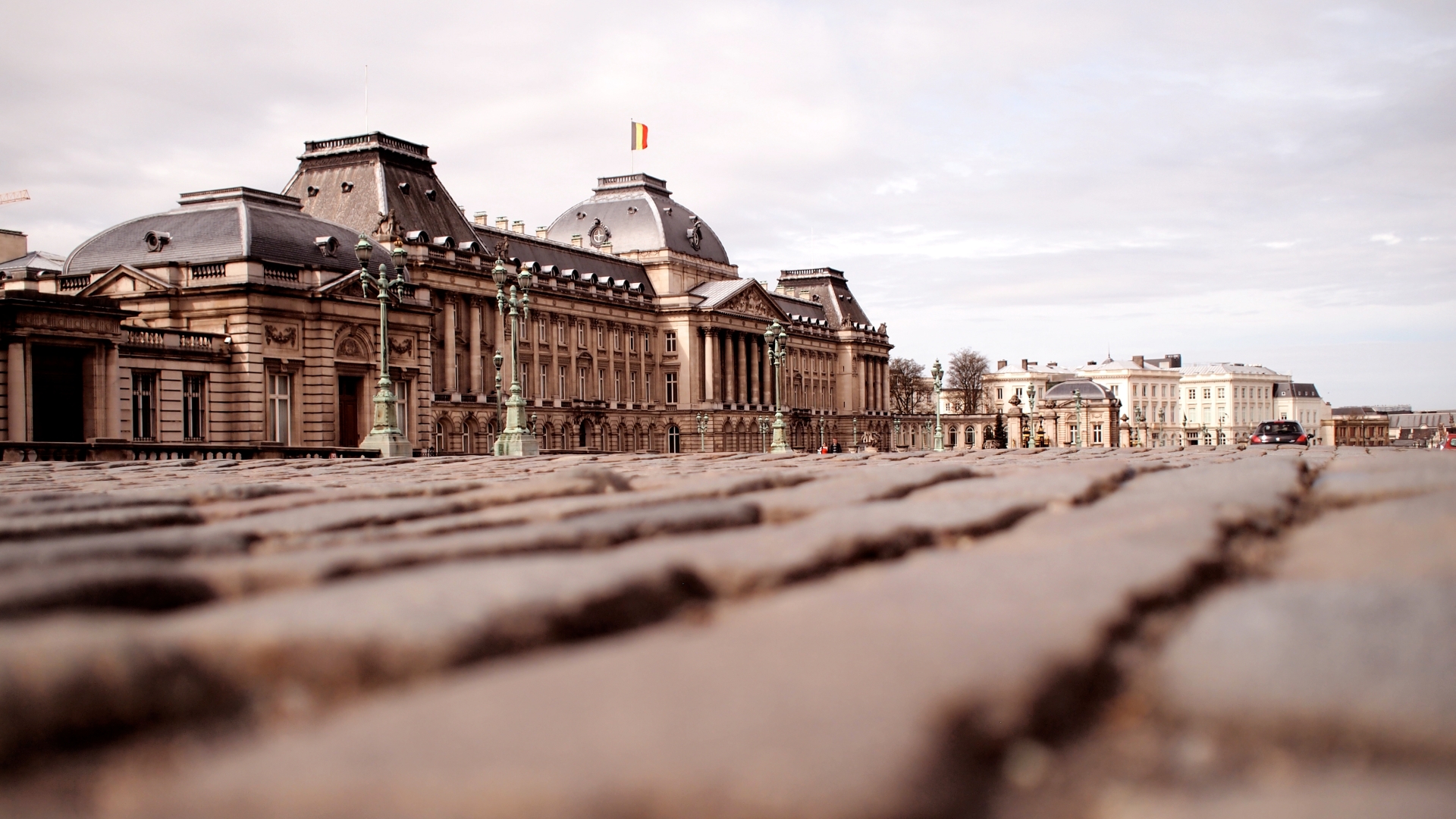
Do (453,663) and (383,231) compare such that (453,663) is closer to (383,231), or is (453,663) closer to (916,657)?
(916,657)

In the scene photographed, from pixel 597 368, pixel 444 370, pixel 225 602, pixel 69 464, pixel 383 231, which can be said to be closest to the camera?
pixel 225 602

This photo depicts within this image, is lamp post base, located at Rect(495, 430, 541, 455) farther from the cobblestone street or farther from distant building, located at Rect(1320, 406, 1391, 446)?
distant building, located at Rect(1320, 406, 1391, 446)

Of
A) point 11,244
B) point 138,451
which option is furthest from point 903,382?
point 138,451

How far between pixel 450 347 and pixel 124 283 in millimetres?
29106

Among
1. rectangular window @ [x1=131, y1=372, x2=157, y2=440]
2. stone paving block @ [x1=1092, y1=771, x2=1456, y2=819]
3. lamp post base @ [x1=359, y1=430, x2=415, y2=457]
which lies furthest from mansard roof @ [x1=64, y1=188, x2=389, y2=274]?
stone paving block @ [x1=1092, y1=771, x2=1456, y2=819]

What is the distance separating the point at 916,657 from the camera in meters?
1.30

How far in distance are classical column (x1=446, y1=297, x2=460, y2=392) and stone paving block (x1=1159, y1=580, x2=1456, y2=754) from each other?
2717 inches

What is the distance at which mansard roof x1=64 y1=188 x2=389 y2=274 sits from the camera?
4156cm

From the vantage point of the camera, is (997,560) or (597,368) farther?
(597,368)

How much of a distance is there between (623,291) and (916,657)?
291ft

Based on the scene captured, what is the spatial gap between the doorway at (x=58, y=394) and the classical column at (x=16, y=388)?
1.13ft

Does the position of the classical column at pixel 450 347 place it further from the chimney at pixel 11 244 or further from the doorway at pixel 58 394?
the doorway at pixel 58 394

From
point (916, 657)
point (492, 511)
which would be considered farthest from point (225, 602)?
point (492, 511)

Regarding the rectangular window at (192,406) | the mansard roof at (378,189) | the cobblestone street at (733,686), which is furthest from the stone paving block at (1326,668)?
the mansard roof at (378,189)
